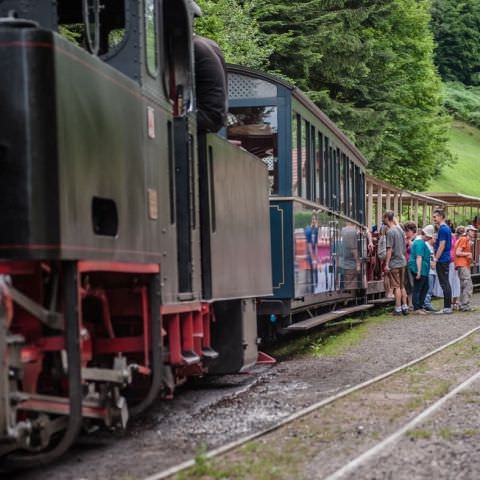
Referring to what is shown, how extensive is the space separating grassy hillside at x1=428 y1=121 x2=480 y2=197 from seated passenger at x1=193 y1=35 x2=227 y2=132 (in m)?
59.7

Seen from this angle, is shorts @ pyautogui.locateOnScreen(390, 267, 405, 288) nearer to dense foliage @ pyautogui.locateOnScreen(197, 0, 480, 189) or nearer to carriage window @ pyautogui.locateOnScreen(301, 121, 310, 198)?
dense foliage @ pyautogui.locateOnScreen(197, 0, 480, 189)

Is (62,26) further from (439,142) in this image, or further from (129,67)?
(439,142)

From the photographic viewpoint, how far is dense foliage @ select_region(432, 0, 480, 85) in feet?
319

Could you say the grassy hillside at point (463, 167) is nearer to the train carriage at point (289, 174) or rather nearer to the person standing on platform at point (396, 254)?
the person standing on platform at point (396, 254)

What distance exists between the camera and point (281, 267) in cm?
1315

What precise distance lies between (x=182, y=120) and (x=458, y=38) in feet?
306

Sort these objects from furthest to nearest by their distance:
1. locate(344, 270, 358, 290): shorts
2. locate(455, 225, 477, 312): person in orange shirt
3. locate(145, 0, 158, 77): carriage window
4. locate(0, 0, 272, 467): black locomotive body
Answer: locate(455, 225, 477, 312): person in orange shirt → locate(344, 270, 358, 290): shorts → locate(145, 0, 158, 77): carriage window → locate(0, 0, 272, 467): black locomotive body

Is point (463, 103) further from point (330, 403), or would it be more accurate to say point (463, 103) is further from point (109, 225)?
point (109, 225)

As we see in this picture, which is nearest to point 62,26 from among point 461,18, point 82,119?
point 82,119

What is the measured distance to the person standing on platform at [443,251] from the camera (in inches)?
770

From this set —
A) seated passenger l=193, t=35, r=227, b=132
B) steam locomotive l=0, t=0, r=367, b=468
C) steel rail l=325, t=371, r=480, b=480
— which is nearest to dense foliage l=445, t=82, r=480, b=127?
steam locomotive l=0, t=0, r=367, b=468

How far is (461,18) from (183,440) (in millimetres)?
93463

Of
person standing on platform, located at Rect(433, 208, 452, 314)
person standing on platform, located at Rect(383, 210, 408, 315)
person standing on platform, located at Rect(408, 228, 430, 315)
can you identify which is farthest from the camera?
person standing on platform, located at Rect(408, 228, 430, 315)

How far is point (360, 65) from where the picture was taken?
104 feet
